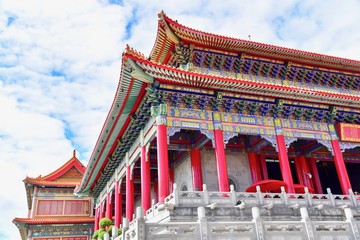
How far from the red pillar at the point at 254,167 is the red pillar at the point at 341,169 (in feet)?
12.3

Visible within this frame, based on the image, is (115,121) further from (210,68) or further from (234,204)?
(234,204)

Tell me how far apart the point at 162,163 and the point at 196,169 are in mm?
3840

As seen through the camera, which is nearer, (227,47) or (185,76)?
(185,76)

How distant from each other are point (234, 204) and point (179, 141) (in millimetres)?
5810

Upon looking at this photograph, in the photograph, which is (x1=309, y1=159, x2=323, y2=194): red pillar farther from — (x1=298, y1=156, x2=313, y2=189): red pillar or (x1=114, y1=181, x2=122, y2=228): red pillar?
(x1=114, y1=181, x2=122, y2=228): red pillar

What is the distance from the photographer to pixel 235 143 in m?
18.4

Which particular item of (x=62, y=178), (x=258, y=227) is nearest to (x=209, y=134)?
(x=258, y=227)

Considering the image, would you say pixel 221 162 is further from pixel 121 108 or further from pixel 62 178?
pixel 62 178

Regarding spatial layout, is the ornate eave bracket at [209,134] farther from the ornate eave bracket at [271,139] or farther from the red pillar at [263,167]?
the red pillar at [263,167]

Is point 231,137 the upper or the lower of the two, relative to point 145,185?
upper

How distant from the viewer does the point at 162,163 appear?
13.3m

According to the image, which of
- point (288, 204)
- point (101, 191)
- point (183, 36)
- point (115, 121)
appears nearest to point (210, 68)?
point (183, 36)

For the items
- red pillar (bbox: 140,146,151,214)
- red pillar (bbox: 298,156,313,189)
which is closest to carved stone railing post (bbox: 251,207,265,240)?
red pillar (bbox: 140,146,151,214)

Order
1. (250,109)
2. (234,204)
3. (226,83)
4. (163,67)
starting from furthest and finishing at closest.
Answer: (250,109), (226,83), (163,67), (234,204)
